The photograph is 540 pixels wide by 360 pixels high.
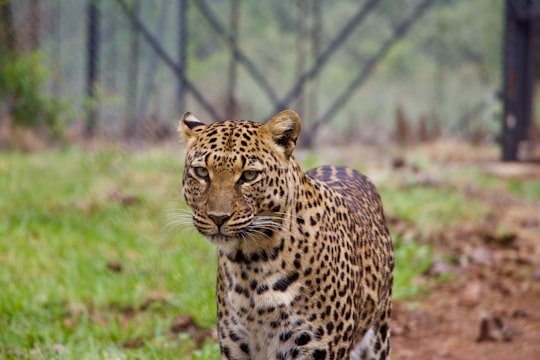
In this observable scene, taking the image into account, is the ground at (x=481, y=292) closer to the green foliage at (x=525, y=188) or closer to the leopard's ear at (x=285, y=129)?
the green foliage at (x=525, y=188)

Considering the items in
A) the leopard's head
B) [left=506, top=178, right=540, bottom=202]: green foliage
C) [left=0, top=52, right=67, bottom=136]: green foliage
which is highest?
[left=0, top=52, right=67, bottom=136]: green foliage

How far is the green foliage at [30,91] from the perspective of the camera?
973cm

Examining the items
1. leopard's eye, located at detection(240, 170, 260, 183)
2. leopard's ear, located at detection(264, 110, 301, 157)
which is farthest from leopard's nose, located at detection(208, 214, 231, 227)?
leopard's ear, located at detection(264, 110, 301, 157)

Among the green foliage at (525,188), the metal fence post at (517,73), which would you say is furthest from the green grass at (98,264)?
the metal fence post at (517,73)

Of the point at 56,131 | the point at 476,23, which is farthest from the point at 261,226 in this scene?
the point at 476,23

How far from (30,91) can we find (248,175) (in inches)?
300

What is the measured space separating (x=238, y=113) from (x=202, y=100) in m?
0.84

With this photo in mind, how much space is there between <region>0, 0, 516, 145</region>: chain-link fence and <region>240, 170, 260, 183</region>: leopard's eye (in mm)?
6658

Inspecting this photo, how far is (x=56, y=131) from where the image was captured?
1012 centimetres

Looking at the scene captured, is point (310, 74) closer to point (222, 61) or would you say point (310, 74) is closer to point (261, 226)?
point (222, 61)

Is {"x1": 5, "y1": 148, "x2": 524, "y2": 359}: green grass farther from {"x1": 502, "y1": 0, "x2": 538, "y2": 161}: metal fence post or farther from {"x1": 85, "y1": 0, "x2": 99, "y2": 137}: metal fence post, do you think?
{"x1": 502, "y1": 0, "x2": 538, "y2": 161}: metal fence post

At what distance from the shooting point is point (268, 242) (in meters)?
3.09

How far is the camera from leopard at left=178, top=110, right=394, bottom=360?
299 centimetres

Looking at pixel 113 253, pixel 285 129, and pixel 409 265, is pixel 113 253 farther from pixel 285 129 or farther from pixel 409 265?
pixel 285 129
